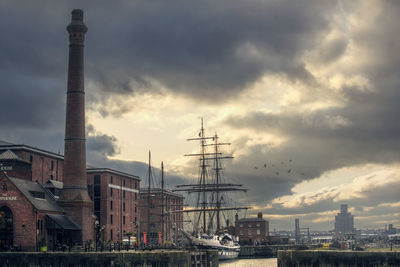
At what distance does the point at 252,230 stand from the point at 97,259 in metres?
117

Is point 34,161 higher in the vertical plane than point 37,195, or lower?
higher

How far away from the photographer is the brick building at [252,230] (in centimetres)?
17612

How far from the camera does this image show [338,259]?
2504 inches

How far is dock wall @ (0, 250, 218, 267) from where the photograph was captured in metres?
64.1

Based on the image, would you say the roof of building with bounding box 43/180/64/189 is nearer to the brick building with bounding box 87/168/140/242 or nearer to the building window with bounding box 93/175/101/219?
the brick building with bounding box 87/168/140/242

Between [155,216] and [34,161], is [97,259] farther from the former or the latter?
[155,216]

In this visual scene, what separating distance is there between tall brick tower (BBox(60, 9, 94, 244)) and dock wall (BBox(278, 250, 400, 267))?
34.4 metres

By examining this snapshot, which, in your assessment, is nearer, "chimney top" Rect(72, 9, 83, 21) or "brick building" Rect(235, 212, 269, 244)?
"chimney top" Rect(72, 9, 83, 21)

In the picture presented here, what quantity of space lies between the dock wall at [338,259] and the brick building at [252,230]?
359ft

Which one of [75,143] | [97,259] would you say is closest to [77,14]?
[75,143]

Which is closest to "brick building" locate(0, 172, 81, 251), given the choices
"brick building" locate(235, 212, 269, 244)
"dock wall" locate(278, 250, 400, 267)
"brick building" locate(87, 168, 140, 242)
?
"brick building" locate(87, 168, 140, 242)

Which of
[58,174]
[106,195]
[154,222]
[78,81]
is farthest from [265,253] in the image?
[78,81]

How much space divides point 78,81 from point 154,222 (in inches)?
2797

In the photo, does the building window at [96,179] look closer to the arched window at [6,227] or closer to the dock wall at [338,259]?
the arched window at [6,227]
